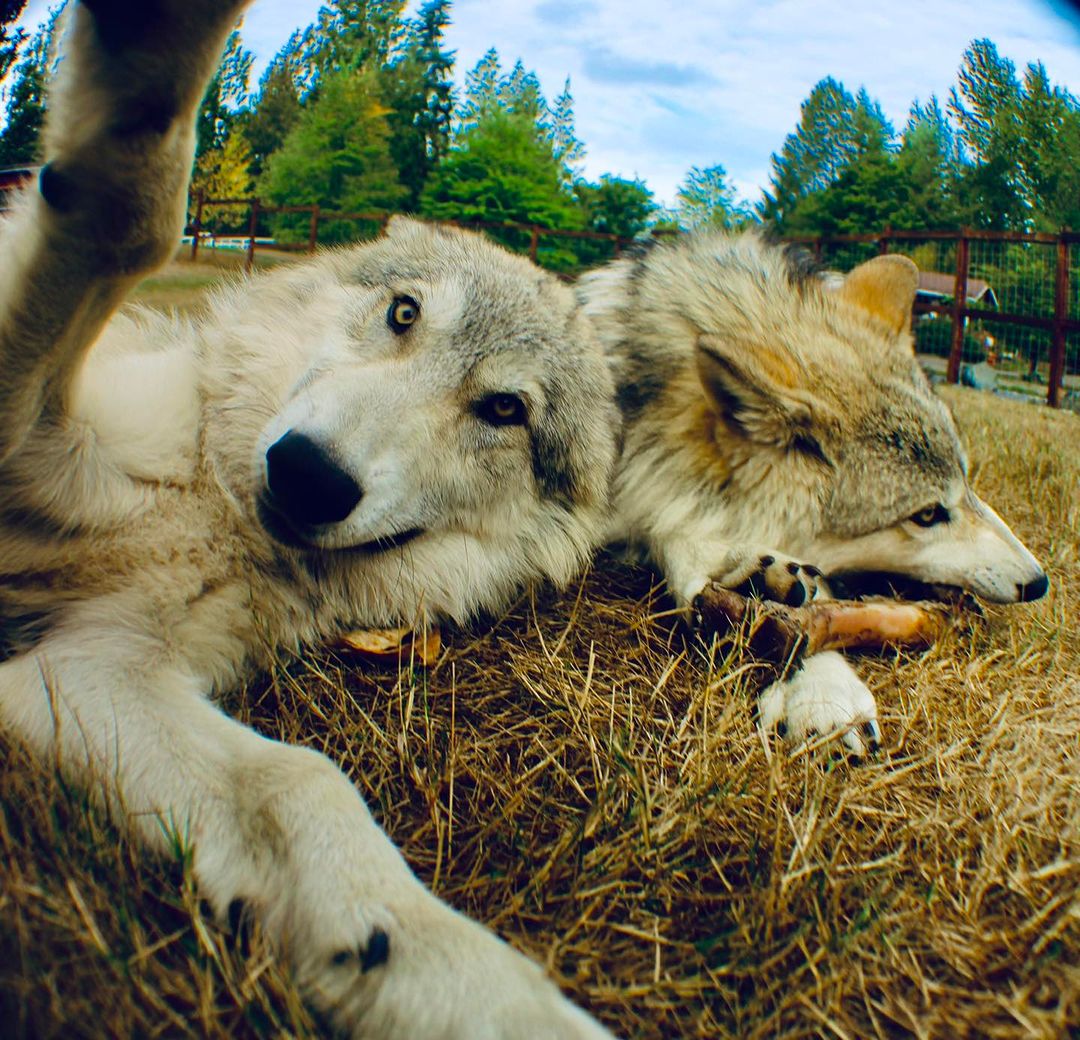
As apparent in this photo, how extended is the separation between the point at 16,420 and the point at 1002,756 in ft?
7.74

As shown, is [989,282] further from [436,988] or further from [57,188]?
Answer: [436,988]

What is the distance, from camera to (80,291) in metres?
1.44

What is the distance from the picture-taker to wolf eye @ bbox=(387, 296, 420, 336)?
7.46ft

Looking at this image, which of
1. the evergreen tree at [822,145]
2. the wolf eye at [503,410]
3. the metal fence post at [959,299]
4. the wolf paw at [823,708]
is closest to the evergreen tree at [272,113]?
the wolf eye at [503,410]

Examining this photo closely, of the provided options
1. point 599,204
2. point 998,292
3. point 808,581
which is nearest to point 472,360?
point 808,581

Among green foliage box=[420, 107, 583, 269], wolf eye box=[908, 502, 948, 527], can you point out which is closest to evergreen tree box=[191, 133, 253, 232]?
wolf eye box=[908, 502, 948, 527]

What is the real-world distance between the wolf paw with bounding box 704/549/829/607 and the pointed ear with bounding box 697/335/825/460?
463mm

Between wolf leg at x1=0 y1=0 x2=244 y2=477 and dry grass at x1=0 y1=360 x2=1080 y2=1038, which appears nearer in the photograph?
dry grass at x1=0 y1=360 x2=1080 y2=1038

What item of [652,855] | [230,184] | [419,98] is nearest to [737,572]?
[652,855]

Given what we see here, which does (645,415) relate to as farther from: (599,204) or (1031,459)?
(599,204)

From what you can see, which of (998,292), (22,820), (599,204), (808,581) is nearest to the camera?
(22,820)

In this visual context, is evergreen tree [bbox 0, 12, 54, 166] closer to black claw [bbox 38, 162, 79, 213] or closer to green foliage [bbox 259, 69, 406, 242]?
black claw [bbox 38, 162, 79, 213]

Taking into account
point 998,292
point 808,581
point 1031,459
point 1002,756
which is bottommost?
point 1002,756

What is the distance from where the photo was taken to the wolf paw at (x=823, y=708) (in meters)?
1.82
